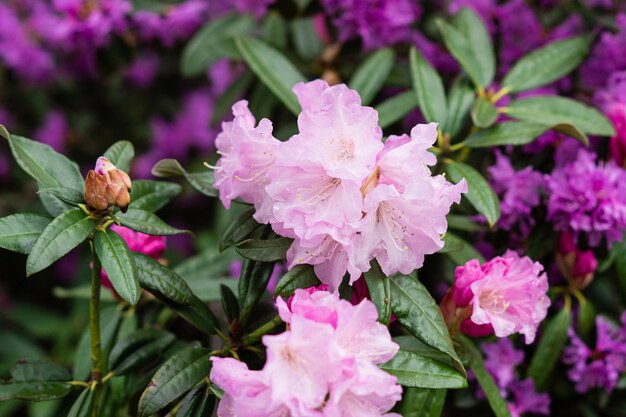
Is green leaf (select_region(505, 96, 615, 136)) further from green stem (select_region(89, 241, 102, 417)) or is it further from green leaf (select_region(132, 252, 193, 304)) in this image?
green stem (select_region(89, 241, 102, 417))

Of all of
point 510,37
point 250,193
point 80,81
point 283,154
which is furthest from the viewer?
point 80,81

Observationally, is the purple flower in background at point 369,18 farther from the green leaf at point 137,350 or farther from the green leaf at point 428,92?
the green leaf at point 137,350

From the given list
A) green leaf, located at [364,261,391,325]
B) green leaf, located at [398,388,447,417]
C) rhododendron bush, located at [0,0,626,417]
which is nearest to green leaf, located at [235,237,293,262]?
rhododendron bush, located at [0,0,626,417]

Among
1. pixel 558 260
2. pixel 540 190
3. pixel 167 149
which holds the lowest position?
pixel 167 149

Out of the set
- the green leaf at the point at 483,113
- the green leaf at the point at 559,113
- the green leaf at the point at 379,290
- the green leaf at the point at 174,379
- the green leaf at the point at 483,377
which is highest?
the green leaf at the point at 379,290

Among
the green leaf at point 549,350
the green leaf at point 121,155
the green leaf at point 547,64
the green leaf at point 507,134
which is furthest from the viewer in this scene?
the green leaf at point 547,64

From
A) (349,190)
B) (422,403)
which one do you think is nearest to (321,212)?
(349,190)

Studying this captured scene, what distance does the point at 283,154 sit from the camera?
3.10ft

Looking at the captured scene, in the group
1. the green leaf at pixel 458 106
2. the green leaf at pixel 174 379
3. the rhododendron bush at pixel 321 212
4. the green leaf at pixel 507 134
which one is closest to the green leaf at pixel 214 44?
the rhododendron bush at pixel 321 212

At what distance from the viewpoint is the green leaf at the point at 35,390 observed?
1.11 m

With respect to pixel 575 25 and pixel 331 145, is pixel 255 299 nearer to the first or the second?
pixel 331 145

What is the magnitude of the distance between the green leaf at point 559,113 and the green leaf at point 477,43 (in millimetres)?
82

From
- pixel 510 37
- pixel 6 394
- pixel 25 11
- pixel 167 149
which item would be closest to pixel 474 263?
pixel 6 394

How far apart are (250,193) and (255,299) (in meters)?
0.17
